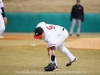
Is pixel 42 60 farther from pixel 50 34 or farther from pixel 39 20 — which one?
pixel 39 20

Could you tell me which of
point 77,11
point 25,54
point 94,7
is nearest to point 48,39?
point 25,54

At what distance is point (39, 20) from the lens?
1126 inches

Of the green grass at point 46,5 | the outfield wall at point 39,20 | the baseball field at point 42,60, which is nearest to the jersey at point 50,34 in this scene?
the baseball field at point 42,60

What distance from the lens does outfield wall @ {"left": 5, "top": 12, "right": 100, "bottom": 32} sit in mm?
28484

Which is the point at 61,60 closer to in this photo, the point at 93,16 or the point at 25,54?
the point at 25,54

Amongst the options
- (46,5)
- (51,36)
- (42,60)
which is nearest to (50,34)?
(51,36)

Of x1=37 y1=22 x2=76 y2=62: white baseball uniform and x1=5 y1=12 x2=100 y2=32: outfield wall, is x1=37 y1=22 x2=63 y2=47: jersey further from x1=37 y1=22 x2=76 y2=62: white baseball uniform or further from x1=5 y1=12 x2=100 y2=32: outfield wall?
x1=5 y1=12 x2=100 y2=32: outfield wall

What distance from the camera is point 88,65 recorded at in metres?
12.0

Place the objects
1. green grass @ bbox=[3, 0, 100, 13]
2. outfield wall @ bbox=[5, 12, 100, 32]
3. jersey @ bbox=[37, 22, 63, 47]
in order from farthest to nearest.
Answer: green grass @ bbox=[3, 0, 100, 13]
outfield wall @ bbox=[5, 12, 100, 32]
jersey @ bbox=[37, 22, 63, 47]

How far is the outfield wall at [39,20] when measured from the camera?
28.5 meters

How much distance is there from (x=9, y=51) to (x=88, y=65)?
174 inches

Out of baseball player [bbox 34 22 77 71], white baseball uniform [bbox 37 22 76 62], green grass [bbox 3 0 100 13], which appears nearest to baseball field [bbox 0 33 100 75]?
baseball player [bbox 34 22 77 71]

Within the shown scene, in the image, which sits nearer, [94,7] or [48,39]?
[48,39]

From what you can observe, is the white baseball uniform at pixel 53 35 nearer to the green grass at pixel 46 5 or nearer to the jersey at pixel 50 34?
the jersey at pixel 50 34
